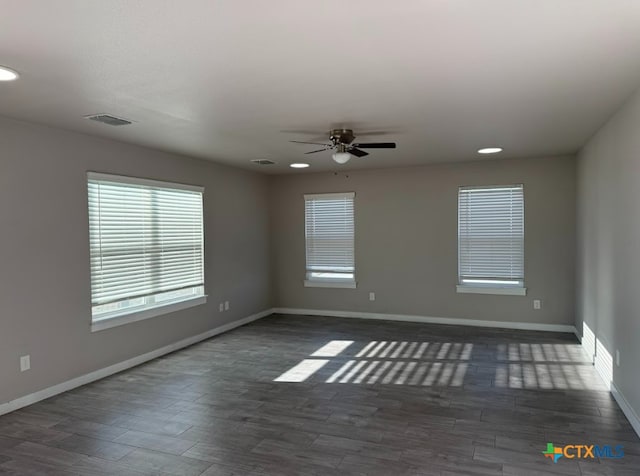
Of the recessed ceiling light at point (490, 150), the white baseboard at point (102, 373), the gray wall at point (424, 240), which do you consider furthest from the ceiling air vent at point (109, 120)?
the recessed ceiling light at point (490, 150)

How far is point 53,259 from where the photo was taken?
12.7 ft

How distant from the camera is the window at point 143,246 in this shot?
4344 millimetres

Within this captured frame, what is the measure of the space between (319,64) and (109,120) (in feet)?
6.90

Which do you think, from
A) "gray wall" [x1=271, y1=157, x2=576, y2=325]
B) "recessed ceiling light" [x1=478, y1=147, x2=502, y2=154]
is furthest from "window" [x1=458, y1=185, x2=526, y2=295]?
"recessed ceiling light" [x1=478, y1=147, x2=502, y2=154]

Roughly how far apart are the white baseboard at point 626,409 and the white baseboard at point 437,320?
7.58 feet

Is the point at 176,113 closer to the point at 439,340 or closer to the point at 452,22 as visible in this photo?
the point at 452,22

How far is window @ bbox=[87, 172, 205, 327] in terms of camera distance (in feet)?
14.3

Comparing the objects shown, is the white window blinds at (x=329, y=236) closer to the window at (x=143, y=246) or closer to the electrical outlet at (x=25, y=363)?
the window at (x=143, y=246)

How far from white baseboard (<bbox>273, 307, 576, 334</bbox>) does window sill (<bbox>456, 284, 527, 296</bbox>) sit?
41 cm

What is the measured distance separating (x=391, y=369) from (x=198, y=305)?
104 inches

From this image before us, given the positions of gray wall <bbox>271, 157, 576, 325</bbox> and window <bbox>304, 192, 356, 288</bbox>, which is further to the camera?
window <bbox>304, 192, 356, 288</bbox>

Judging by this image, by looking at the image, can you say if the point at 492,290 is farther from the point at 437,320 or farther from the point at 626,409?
the point at 626,409

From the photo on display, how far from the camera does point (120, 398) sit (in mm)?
3797

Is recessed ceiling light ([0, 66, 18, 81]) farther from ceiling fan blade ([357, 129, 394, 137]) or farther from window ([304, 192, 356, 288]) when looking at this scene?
window ([304, 192, 356, 288])
